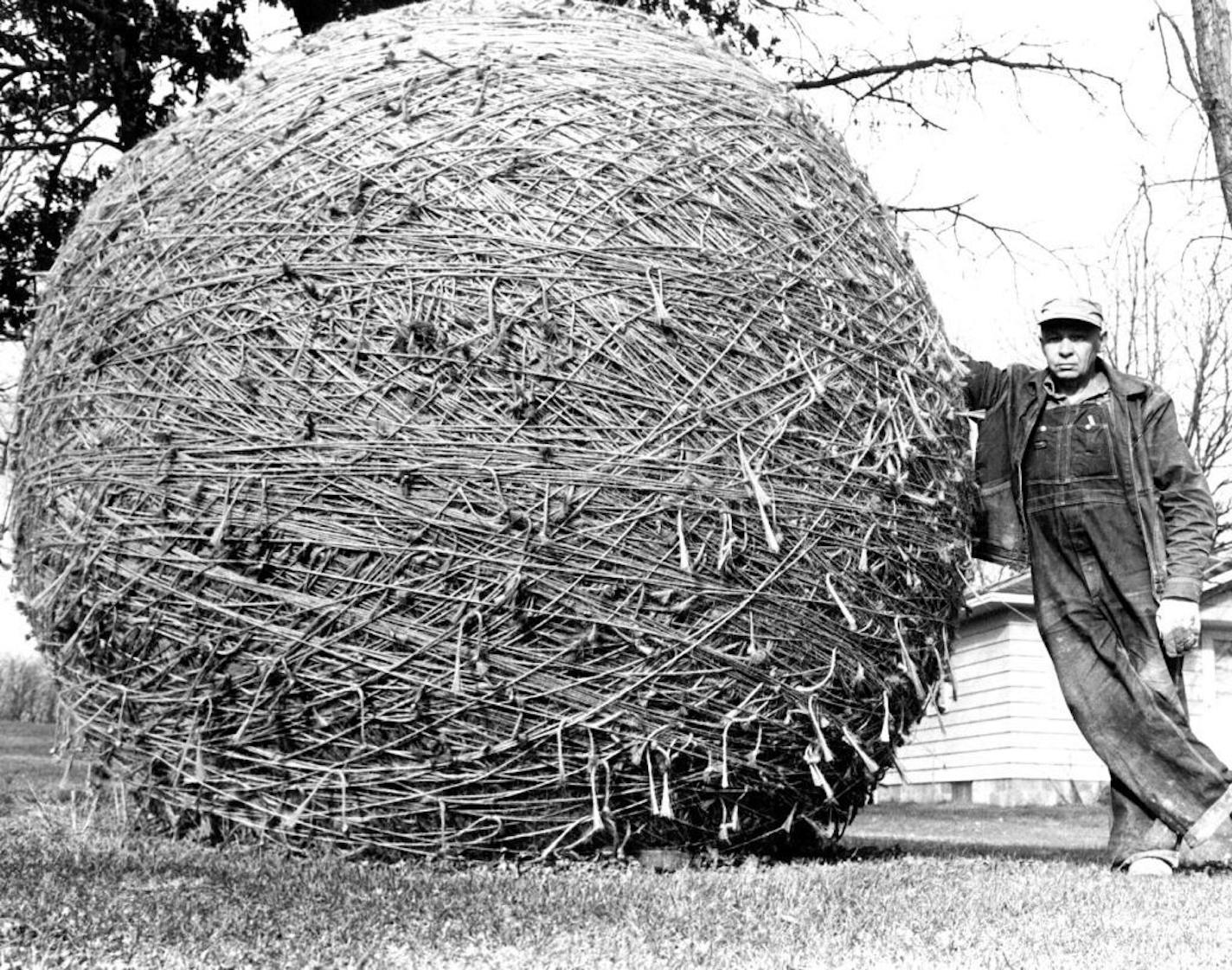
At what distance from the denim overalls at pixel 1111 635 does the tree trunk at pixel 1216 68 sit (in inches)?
197

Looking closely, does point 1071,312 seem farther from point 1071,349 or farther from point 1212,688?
point 1212,688

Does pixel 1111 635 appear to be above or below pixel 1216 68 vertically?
below

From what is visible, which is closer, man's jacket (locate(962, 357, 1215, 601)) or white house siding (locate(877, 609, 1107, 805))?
man's jacket (locate(962, 357, 1215, 601))

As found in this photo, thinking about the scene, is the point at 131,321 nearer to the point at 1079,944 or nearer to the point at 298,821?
the point at 298,821

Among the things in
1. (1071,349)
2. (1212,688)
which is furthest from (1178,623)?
(1212,688)

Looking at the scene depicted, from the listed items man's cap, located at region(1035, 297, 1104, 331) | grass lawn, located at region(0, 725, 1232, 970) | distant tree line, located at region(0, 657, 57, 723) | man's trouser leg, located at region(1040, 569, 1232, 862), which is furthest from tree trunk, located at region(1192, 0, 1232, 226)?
distant tree line, located at region(0, 657, 57, 723)

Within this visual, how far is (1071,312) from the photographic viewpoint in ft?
18.6

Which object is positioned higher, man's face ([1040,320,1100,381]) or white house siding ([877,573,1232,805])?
man's face ([1040,320,1100,381])

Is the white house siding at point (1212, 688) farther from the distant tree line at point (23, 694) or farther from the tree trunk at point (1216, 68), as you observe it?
the distant tree line at point (23, 694)

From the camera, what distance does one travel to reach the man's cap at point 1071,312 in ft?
18.6

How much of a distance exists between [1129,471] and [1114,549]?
30cm

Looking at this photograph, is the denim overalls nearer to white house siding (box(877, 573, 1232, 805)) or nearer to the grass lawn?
the grass lawn

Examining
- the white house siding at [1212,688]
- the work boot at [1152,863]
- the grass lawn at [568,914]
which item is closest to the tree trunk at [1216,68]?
the work boot at [1152,863]

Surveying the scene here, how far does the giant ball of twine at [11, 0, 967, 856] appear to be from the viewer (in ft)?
14.6
